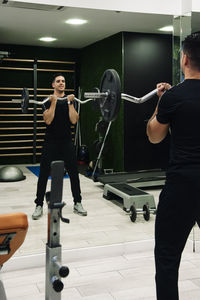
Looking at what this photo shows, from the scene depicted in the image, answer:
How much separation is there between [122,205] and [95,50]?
3232 millimetres

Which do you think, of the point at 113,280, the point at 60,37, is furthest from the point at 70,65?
the point at 113,280

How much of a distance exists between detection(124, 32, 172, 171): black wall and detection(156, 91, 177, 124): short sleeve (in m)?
4.44

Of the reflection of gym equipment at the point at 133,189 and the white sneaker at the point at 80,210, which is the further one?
the white sneaker at the point at 80,210

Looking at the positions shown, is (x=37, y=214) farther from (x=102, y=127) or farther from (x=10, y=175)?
(x=102, y=127)

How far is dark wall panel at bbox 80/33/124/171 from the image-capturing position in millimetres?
6354

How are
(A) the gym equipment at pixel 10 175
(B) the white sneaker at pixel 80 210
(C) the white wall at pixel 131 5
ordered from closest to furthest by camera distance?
1. (C) the white wall at pixel 131 5
2. (B) the white sneaker at pixel 80 210
3. (A) the gym equipment at pixel 10 175

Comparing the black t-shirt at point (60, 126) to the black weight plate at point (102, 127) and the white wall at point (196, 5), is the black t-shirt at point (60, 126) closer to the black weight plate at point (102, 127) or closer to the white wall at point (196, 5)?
the white wall at point (196, 5)

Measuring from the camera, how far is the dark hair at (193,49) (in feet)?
5.98

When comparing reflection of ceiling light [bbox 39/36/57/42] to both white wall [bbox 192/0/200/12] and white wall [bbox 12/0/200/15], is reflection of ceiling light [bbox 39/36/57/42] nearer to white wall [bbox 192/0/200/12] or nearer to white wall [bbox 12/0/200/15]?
white wall [bbox 12/0/200/15]

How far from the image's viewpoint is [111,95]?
2.58 meters

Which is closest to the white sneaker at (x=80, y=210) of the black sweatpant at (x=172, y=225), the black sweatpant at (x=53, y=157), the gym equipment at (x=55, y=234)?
the black sweatpant at (x=53, y=157)

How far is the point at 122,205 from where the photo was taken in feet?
15.9

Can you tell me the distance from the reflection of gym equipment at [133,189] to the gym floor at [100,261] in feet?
0.41

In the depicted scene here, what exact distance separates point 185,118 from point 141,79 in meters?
4.59
